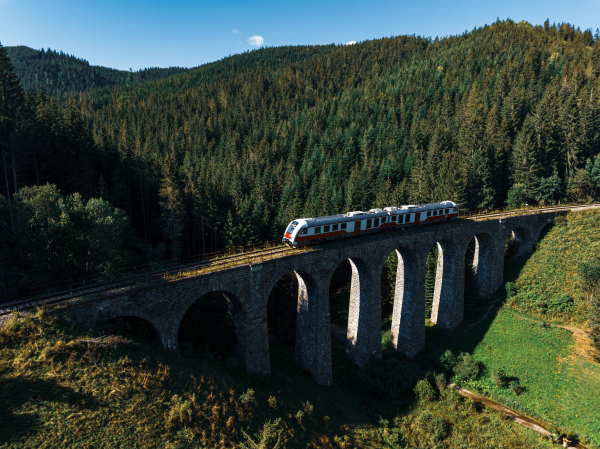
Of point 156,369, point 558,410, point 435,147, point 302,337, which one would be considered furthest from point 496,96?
point 156,369

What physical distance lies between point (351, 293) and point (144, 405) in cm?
2445

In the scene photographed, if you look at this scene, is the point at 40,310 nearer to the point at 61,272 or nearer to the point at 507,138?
the point at 61,272

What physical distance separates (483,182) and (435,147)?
43.2 ft

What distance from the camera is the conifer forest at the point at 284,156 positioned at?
32000mm

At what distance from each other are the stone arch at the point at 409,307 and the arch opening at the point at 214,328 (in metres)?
21.3

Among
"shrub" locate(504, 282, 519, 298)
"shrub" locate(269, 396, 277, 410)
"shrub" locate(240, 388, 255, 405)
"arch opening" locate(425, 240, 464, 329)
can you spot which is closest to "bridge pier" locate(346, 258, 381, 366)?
"arch opening" locate(425, 240, 464, 329)

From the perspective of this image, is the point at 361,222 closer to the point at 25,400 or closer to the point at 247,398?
the point at 247,398

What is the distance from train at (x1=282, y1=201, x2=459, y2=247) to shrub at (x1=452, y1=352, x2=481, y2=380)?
1609cm

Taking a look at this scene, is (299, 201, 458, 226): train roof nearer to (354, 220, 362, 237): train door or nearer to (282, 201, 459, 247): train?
(282, 201, 459, 247): train

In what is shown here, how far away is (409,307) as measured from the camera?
38.8 m

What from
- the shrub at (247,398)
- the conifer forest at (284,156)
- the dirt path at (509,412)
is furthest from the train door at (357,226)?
the conifer forest at (284,156)

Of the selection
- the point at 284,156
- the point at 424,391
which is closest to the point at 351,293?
the point at 424,391

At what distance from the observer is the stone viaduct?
73.5 feet

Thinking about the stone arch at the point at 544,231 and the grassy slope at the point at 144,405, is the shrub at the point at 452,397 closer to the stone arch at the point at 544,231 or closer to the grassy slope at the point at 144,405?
the grassy slope at the point at 144,405
